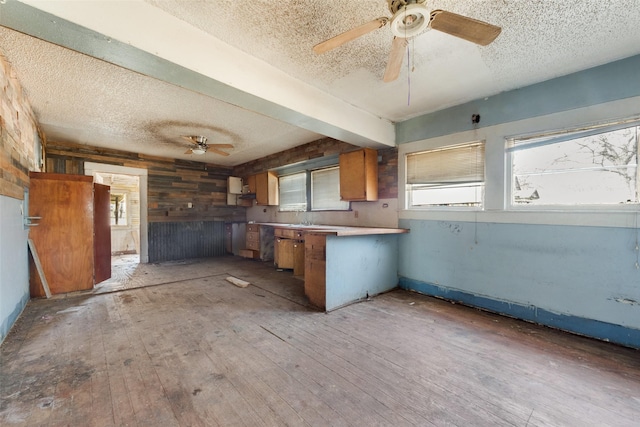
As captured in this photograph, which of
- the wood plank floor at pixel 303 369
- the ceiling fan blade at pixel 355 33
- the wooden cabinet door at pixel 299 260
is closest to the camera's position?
the wood plank floor at pixel 303 369

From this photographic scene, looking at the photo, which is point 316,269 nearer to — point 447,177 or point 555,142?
point 447,177

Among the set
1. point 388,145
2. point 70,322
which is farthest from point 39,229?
point 388,145

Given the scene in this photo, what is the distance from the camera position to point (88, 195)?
12.8 feet

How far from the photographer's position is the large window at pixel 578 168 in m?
2.45

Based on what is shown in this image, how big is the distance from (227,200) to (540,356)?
7.29 m

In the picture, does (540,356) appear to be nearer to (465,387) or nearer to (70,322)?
(465,387)

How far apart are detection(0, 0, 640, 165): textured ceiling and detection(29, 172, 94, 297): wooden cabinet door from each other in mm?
A: 1066

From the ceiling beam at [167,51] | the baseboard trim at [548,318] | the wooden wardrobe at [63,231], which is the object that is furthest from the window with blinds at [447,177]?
the wooden wardrobe at [63,231]

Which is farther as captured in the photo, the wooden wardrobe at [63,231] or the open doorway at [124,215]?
the open doorway at [124,215]

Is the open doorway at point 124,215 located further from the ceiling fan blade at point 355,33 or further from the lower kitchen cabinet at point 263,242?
the ceiling fan blade at point 355,33

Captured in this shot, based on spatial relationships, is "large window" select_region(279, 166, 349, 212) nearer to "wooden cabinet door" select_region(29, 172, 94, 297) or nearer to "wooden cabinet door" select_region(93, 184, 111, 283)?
"wooden cabinet door" select_region(93, 184, 111, 283)

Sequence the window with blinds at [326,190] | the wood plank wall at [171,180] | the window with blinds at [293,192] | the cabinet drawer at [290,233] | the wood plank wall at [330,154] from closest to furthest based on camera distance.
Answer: the wood plank wall at [330,154], the cabinet drawer at [290,233], the window with blinds at [326,190], the wood plank wall at [171,180], the window with blinds at [293,192]

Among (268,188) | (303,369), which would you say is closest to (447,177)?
(303,369)

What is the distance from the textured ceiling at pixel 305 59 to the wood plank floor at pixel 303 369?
2.38 m
